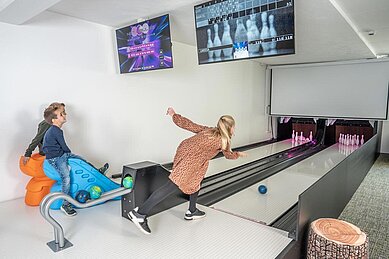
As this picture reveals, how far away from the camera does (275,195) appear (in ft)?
12.1

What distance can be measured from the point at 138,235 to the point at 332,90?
19.4ft

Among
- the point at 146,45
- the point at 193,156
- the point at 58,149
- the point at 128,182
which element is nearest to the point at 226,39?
the point at 146,45

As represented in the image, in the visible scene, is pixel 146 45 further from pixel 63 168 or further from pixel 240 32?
pixel 63 168

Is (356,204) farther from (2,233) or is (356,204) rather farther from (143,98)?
(2,233)

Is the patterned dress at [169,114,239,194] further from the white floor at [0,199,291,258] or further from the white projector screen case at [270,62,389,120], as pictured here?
the white projector screen case at [270,62,389,120]

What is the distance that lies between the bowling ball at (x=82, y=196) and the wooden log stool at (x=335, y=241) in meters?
2.09

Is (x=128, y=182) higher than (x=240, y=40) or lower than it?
lower

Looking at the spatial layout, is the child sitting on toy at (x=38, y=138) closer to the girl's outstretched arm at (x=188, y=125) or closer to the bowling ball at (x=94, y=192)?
the bowling ball at (x=94, y=192)

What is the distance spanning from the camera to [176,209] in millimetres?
2969

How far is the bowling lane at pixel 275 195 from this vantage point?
3.18 metres

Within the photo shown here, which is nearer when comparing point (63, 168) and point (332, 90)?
point (63, 168)

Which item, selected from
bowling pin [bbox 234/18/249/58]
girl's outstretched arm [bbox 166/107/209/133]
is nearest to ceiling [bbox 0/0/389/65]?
bowling pin [bbox 234/18/249/58]

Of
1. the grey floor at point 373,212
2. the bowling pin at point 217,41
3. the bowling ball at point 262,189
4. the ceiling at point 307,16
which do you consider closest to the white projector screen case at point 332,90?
the ceiling at point 307,16

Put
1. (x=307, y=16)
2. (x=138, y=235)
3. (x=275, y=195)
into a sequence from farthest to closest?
1. (x=275, y=195)
2. (x=307, y=16)
3. (x=138, y=235)
